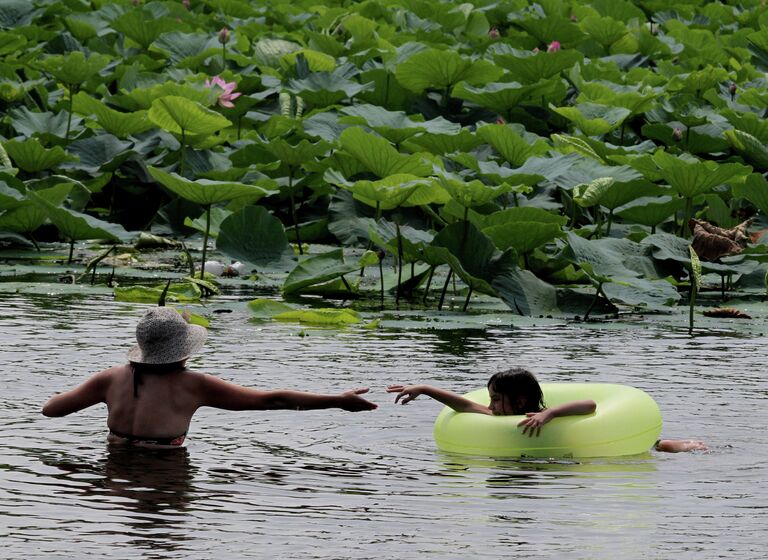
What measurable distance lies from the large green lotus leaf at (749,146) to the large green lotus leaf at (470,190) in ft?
11.3

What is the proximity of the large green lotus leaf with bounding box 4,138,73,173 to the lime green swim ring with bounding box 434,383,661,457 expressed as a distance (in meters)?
5.71

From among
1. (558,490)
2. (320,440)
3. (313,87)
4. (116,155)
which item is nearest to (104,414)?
(320,440)

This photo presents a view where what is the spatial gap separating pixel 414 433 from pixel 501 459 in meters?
0.55

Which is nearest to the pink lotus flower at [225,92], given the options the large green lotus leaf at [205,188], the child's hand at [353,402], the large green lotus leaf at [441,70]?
the large green lotus leaf at [441,70]

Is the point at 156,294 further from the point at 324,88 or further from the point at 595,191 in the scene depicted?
the point at 324,88

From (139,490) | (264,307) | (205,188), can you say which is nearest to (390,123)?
(205,188)

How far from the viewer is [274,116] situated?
1217 centimetres

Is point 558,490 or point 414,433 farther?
point 414,433

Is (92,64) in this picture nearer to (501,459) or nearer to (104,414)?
(104,414)

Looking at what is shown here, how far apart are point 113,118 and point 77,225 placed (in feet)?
7.56

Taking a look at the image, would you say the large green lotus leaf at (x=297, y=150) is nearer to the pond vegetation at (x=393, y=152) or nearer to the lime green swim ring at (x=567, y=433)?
the pond vegetation at (x=393, y=152)

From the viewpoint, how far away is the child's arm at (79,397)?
5699 millimetres

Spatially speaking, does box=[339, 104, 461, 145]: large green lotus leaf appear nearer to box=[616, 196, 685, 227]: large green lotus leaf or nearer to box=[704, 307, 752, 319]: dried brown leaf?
box=[616, 196, 685, 227]: large green lotus leaf

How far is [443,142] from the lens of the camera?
35.6ft
